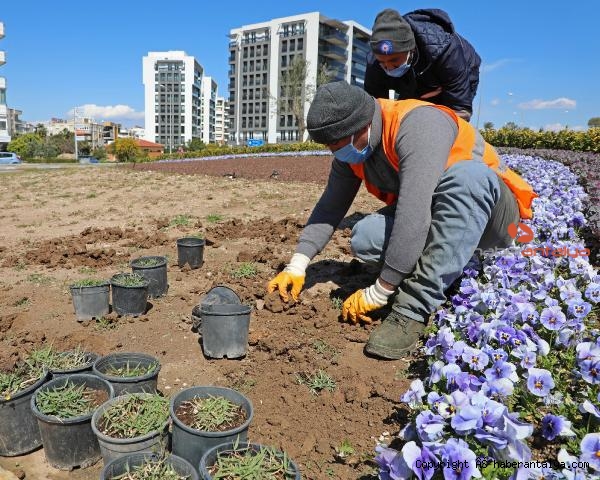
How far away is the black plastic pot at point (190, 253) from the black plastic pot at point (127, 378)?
5.93 feet

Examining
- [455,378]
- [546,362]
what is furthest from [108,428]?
[546,362]

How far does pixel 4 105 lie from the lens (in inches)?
2217

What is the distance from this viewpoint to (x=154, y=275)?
3301 millimetres

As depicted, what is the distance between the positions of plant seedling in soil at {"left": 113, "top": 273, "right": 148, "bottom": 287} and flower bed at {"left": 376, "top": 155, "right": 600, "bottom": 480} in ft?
5.82

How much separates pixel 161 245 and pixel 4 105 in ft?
207

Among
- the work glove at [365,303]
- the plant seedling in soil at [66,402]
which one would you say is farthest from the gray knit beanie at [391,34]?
the plant seedling in soil at [66,402]

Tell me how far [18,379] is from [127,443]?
26.8 inches

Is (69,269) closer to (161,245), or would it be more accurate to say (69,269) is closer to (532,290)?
(161,245)

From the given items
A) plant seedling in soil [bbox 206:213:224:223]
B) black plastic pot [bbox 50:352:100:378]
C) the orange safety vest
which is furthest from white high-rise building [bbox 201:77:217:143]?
black plastic pot [bbox 50:352:100:378]

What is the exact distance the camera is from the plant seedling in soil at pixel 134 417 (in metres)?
1.73

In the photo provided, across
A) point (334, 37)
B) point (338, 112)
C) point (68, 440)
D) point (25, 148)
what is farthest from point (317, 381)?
point (334, 37)

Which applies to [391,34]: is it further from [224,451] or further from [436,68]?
[224,451]

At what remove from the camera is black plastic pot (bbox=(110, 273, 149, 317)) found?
2.94 meters

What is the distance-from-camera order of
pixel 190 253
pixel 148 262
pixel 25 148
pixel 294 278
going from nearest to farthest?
pixel 294 278, pixel 148 262, pixel 190 253, pixel 25 148
